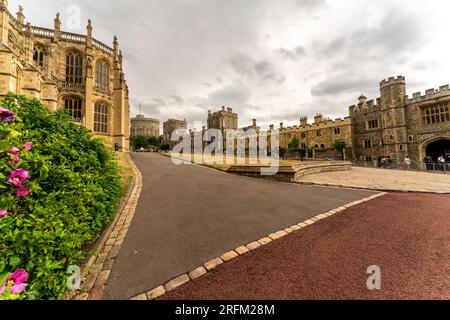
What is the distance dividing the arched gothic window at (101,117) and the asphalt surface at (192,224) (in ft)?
88.9

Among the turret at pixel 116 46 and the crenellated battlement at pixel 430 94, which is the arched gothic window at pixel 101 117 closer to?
the turret at pixel 116 46

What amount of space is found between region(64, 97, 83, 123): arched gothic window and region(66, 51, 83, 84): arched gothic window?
2.99 metres

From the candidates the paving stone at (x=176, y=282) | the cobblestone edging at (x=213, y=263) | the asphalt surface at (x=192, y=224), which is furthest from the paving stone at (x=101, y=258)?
the paving stone at (x=176, y=282)

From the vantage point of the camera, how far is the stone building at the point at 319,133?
3080 centimetres

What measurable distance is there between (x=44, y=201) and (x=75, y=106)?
107ft

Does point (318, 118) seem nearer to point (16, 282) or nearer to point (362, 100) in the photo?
point (362, 100)

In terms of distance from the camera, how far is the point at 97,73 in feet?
92.4

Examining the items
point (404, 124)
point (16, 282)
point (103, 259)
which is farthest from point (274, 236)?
point (404, 124)

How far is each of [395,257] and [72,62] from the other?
40231mm

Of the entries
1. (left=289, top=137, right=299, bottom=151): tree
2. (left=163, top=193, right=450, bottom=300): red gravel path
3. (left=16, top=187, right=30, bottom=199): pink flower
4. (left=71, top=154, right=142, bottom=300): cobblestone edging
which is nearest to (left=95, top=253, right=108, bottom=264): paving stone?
(left=71, top=154, right=142, bottom=300): cobblestone edging

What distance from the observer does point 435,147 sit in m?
23.7

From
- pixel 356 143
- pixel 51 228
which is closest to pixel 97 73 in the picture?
pixel 51 228

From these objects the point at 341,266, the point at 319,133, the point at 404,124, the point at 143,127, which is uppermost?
the point at 143,127

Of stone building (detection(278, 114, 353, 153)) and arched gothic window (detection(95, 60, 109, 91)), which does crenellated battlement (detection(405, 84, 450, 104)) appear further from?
arched gothic window (detection(95, 60, 109, 91))
